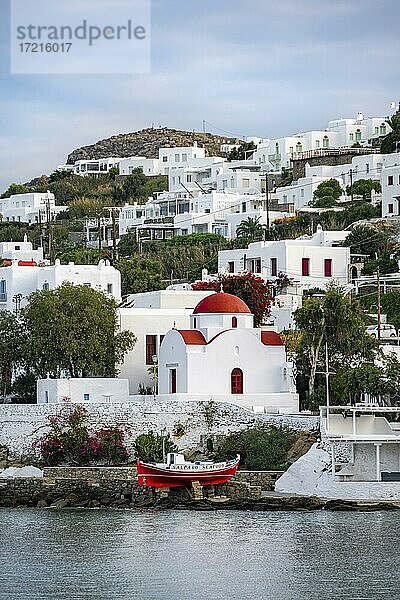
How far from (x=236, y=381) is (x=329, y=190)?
156ft

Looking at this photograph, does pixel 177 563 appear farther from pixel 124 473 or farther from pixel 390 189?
pixel 390 189

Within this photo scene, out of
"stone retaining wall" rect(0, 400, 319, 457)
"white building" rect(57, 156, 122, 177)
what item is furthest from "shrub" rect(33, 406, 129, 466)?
"white building" rect(57, 156, 122, 177)

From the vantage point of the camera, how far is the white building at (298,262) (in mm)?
76625

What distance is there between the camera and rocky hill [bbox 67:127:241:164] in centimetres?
17962

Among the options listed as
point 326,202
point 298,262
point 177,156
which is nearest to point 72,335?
point 298,262

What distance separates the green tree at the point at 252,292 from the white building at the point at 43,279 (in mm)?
5492

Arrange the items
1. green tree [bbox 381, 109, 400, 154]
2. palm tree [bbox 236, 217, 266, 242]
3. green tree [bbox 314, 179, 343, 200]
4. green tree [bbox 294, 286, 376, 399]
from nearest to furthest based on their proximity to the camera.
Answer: green tree [bbox 294, 286, 376, 399]
palm tree [bbox 236, 217, 266, 242]
green tree [bbox 314, 179, 343, 200]
green tree [bbox 381, 109, 400, 154]

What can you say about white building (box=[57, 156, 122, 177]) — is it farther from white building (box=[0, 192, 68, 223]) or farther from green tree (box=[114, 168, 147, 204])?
white building (box=[0, 192, 68, 223])

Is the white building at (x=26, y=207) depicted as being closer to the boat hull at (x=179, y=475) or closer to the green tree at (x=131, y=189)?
the green tree at (x=131, y=189)

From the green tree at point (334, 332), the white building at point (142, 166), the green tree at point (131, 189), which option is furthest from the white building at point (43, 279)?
the white building at point (142, 166)

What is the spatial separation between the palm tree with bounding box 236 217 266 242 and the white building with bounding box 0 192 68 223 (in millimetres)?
32801

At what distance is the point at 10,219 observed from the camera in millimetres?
132875

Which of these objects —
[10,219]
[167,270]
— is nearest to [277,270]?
[167,270]

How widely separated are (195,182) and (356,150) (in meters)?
19.9
